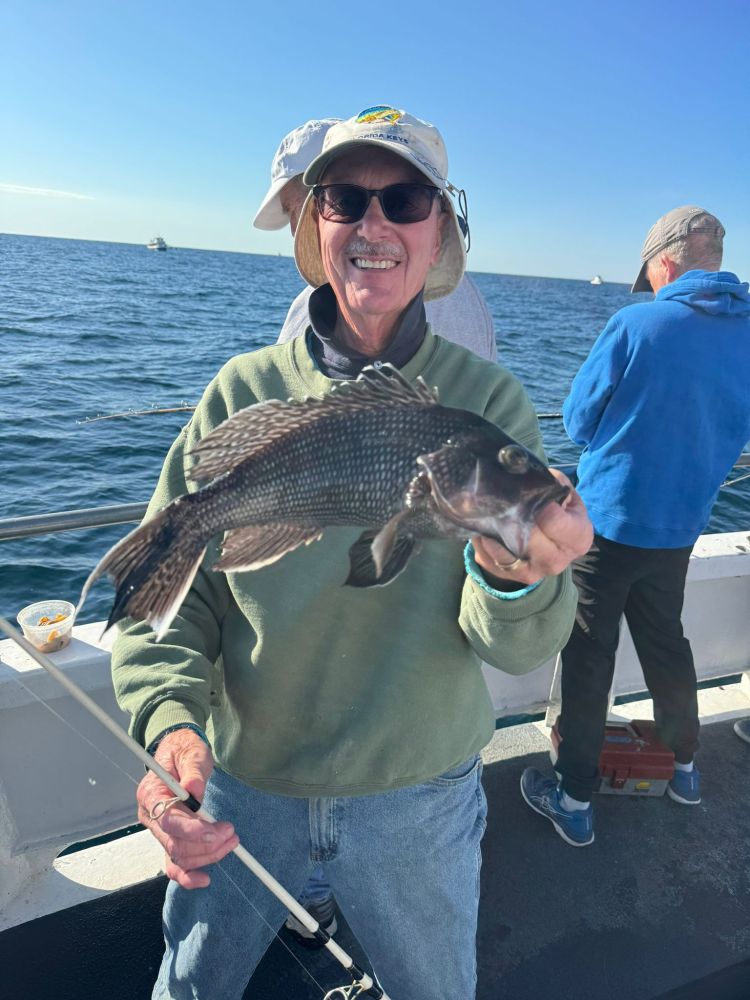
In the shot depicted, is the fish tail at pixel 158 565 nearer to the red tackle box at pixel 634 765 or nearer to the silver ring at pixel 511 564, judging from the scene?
the silver ring at pixel 511 564

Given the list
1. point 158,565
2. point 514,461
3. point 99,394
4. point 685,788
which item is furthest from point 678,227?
point 99,394

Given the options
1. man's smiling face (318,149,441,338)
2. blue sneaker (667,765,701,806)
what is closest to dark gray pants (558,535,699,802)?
blue sneaker (667,765,701,806)

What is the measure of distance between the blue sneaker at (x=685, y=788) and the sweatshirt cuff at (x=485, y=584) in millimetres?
3348

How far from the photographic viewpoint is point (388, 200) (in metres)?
2.46

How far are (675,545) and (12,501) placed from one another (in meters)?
10.6

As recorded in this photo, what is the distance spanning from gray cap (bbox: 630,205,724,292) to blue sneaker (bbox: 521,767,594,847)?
11.9 feet

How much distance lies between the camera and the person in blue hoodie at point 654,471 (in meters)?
3.94

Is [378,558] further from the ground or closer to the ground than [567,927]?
further from the ground

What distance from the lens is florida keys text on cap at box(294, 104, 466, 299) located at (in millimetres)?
2375

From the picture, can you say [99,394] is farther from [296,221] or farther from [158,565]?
[158,565]

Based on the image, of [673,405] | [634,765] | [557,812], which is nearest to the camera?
[673,405]

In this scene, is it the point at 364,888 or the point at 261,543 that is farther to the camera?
the point at 364,888

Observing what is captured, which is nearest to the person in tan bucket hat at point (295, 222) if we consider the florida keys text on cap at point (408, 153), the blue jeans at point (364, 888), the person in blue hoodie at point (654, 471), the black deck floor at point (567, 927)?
the person in blue hoodie at point (654, 471)

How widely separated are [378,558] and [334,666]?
0.71 meters
